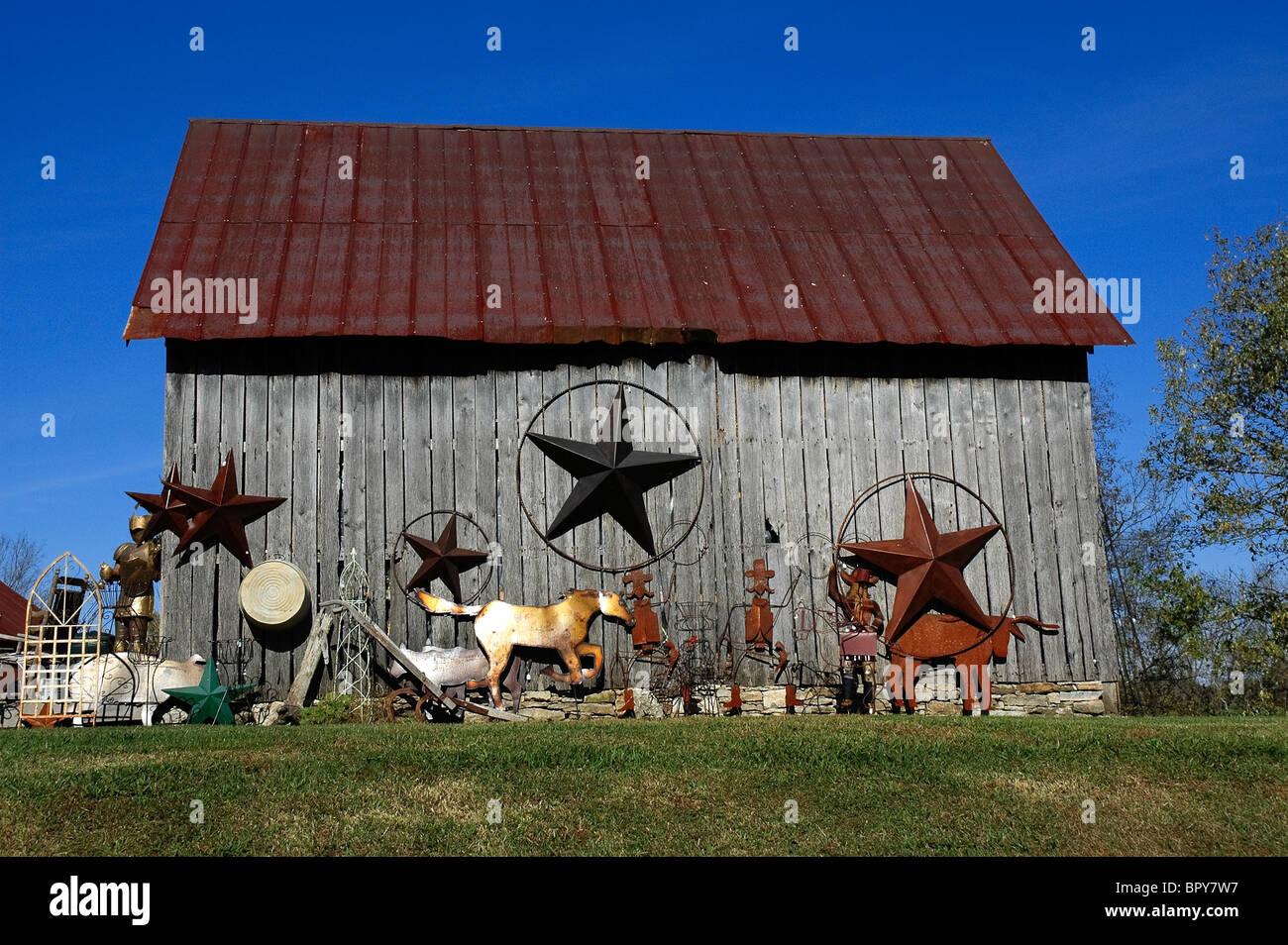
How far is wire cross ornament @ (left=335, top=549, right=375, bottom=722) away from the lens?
13422 millimetres

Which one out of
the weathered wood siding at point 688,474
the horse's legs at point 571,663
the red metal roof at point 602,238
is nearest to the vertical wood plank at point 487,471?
the weathered wood siding at point 688,474

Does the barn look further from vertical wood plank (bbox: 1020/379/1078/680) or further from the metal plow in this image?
the metal plow

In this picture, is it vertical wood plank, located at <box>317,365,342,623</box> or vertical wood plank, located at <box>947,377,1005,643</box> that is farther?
vertical wood plank, located at <box>947,377,1005,643</box>

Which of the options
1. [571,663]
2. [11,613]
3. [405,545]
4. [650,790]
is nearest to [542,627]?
[571,663]

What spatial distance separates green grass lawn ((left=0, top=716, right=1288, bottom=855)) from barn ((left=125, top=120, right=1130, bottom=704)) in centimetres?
344

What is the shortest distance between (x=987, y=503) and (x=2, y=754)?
10.7 metres

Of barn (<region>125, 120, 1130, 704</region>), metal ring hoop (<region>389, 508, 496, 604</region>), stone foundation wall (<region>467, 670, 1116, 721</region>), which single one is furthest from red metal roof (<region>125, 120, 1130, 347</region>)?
stone foundation wall (<region>467, 670, 1116, 721</region>)

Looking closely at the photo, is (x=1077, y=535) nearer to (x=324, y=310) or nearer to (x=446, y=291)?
(x=446, y=291)

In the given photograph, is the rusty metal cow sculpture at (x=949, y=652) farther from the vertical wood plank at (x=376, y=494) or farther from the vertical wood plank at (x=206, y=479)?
the vertical wood plank at (x=206, y=479)

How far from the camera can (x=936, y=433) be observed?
584 inches

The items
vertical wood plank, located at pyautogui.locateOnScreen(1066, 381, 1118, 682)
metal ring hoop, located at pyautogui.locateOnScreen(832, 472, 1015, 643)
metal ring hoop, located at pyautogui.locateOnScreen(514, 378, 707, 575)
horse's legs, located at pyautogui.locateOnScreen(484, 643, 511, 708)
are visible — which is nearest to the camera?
horse's legs, located at pyautogui.locateOnScreen(484, 643, 511, 708)

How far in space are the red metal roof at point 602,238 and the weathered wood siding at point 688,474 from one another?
38 centimetres

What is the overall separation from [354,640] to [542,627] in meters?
2.10
